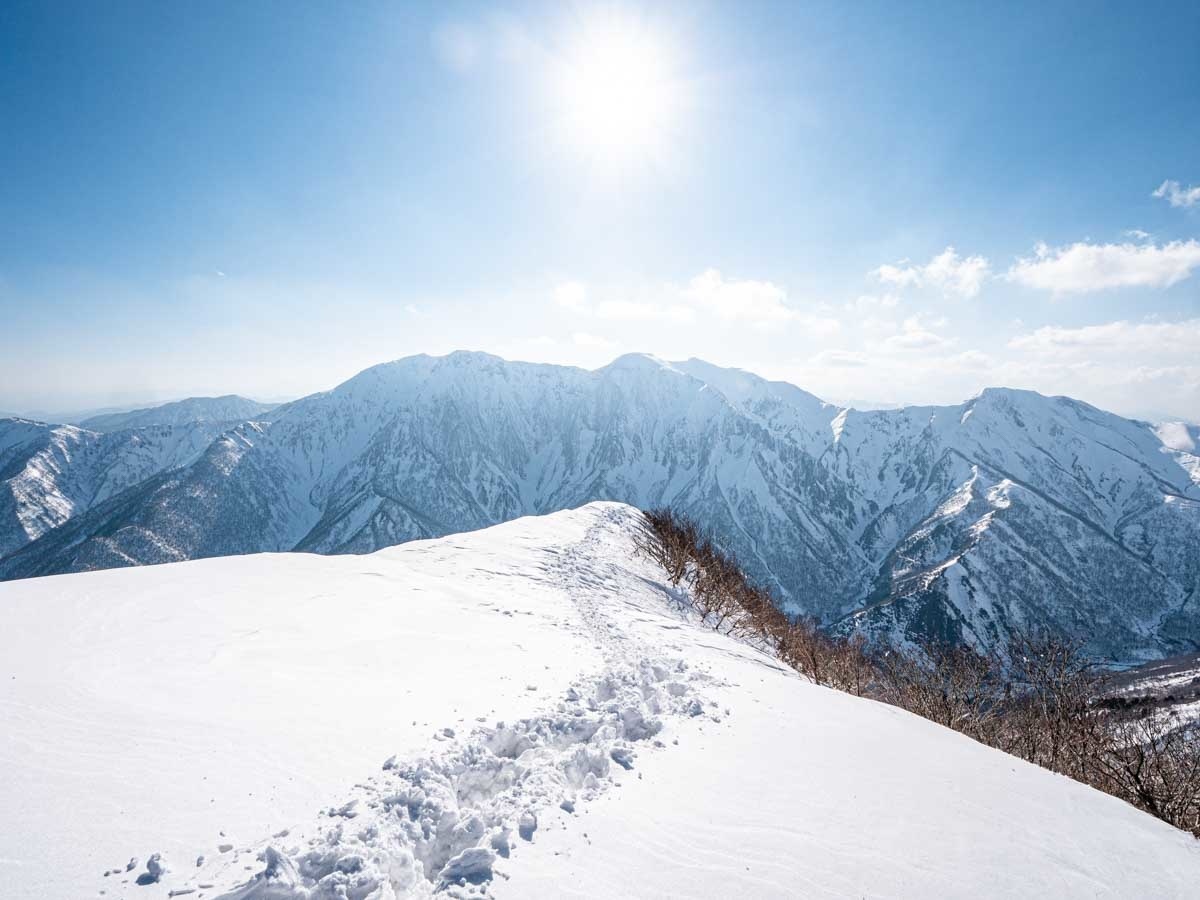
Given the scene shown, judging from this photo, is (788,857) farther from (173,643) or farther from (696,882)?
(173,643)

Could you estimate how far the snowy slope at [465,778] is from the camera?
201 inches

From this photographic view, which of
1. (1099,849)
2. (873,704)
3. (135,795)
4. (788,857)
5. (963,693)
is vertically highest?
(135,795)

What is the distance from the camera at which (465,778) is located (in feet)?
23.0

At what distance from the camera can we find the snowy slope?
5.11 metres

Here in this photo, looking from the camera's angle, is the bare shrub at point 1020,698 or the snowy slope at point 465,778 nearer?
the snowy slope at point 465,778

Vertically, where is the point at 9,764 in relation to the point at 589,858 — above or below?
above

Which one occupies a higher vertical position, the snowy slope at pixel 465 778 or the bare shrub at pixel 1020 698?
the snowy slope at pixel 465 778

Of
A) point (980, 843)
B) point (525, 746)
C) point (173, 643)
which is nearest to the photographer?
point (980, 843)

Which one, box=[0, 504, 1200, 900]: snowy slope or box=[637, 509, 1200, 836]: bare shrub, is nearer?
box=[0, 504, 1200, 900]: snowy slope

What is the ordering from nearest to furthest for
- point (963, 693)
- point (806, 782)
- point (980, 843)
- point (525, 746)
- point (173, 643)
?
point (980, 843), point (806, 782), point (525, 746), point (173, 643), point (963, 693)

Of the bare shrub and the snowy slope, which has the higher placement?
the snowy slope

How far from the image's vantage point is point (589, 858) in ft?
18.2

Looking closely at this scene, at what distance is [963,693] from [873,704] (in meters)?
10.6

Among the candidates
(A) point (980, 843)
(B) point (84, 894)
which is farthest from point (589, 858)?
(A) point (980, 843)
